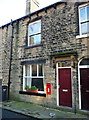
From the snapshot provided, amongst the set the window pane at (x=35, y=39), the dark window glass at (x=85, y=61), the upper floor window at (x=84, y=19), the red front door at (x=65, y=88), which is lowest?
the red front door at (x=65, y=88)

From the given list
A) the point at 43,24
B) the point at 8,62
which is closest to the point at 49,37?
the point at 43,24

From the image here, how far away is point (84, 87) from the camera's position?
5766 mm

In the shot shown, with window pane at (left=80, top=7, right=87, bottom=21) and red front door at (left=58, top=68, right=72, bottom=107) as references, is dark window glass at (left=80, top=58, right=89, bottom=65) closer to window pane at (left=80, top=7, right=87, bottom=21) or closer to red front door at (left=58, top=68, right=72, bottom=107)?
red front door at (left=58, top=68, right=72, bottom=107)

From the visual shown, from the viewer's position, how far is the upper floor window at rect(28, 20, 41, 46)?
801cm

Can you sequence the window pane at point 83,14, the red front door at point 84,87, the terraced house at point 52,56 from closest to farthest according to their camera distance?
the red front door at point 84,87
the terraced house at point 52,56
the window pane at point 83,14

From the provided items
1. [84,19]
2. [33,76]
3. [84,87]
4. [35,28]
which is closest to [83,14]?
[84,19]

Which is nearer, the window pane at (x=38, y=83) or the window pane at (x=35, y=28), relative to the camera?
the window pane at (x=38, y=83)

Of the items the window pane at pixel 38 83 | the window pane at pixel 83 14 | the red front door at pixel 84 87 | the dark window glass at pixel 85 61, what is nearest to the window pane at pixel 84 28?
the window pane at pixel 83 14

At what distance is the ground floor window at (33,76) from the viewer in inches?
293

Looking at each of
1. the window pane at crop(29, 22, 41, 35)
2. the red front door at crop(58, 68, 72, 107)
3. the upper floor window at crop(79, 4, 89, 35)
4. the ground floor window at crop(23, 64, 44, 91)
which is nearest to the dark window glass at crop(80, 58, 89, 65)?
the red front door at crop(58, 68, 72, 107)

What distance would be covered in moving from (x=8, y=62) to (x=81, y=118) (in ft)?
22.8

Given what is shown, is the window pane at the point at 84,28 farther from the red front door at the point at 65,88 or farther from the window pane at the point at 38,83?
the window pane at the point at 38,83

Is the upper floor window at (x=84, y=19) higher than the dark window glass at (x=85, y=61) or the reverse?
higher

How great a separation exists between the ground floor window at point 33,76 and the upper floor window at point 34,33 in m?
1.83
